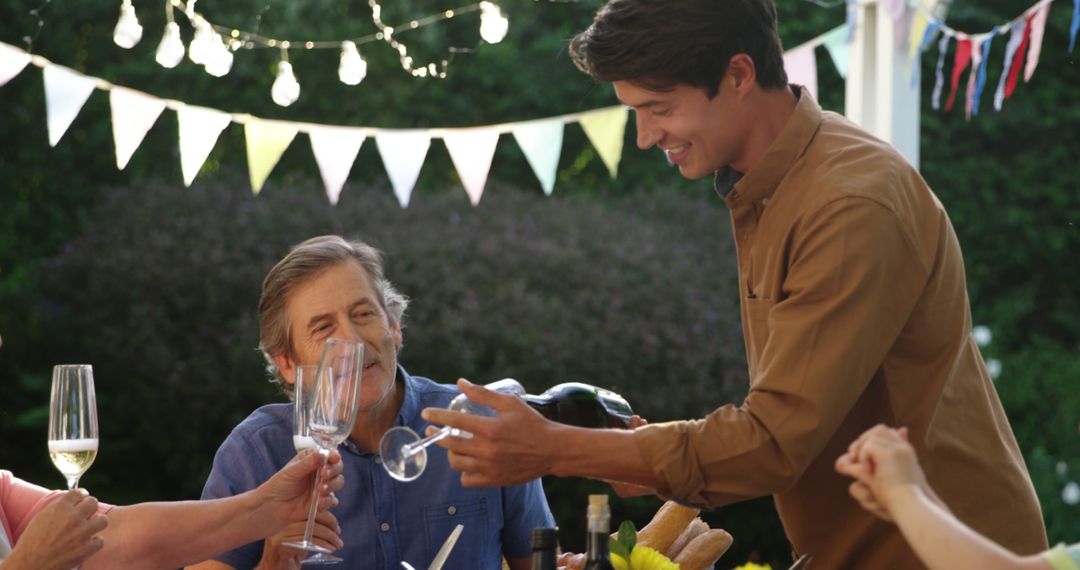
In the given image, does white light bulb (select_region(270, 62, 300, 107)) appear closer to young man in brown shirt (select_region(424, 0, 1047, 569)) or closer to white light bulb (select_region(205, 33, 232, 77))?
white light bulb (select_region(205, 33, 232, 77))

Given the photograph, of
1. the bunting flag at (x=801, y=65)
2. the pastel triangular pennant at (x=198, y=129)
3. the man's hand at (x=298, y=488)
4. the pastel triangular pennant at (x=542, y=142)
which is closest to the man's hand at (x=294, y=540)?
the man's hand at (x=298, y=488)

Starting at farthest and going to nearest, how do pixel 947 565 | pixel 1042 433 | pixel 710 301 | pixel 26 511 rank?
1. pixel 1042 433
2. pixel 710 301
3. pixel 26 511
4. pixel 947 565

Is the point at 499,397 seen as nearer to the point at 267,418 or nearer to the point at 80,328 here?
the point at 267,418

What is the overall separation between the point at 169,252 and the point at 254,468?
3323 mm

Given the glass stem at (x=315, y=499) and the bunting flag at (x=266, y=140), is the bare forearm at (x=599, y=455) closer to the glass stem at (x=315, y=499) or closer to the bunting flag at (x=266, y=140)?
the glass stem at (x=315, y=499)

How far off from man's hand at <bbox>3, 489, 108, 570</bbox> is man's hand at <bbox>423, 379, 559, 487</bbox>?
545 mm

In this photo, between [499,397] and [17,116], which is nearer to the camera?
[499,397]

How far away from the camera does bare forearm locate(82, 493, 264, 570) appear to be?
2191mm

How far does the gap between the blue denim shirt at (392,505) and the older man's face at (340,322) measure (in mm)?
119

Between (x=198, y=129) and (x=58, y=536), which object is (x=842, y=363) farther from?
(x=198, y=129)

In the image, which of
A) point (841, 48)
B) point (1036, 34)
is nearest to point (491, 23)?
point (841, 48)

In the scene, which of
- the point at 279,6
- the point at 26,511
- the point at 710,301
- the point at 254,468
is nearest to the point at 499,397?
the point at 254,468

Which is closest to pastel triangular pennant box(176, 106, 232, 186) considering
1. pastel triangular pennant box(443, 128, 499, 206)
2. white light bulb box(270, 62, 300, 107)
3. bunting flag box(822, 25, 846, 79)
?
white light bulb box(270, 62, 300, 107)

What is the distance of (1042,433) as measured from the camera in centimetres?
593
